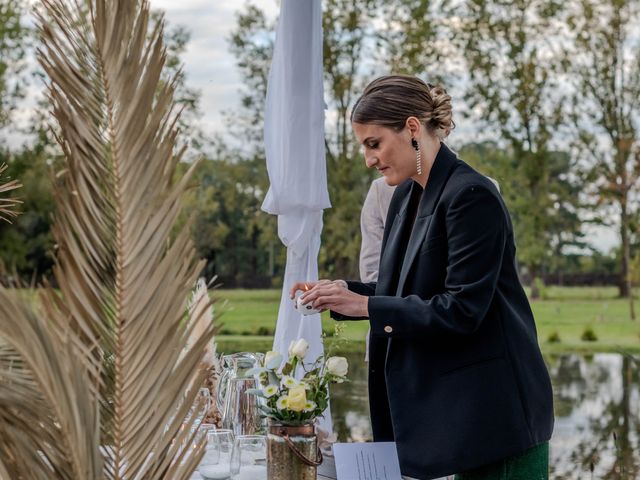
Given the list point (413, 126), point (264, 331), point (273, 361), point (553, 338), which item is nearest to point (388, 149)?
point (413, 126)

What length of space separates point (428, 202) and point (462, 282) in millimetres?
215

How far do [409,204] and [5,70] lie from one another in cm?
1304

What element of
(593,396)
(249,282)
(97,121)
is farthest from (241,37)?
(97,121)

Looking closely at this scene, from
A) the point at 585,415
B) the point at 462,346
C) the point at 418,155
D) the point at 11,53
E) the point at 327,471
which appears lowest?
the point at 585,415

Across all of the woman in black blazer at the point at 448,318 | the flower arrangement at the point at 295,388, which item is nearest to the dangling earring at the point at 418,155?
the woman in black blazer at the point at 448,318

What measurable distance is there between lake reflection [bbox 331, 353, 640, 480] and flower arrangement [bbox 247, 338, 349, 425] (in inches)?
98.0

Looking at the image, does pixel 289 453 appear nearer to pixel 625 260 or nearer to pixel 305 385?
pixel 305 385

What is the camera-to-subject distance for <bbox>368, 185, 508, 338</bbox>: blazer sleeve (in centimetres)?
168

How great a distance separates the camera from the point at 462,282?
1696mm

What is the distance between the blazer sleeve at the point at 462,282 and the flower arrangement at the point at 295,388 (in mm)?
137

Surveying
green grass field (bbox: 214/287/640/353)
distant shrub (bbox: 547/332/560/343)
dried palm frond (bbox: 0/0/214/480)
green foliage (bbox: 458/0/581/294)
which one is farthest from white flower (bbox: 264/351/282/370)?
green foliage (bbox: 458/0/581/294)

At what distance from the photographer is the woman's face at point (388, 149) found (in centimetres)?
183

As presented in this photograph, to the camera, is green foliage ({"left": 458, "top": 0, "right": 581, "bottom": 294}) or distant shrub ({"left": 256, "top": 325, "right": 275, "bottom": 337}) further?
green foliage ({"left": 458, "top": 0, "right": 581, "bottom": 294})

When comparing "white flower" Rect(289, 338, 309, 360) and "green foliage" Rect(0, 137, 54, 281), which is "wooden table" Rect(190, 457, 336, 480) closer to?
"white flower" Rect(289, 338, 309, 360)
